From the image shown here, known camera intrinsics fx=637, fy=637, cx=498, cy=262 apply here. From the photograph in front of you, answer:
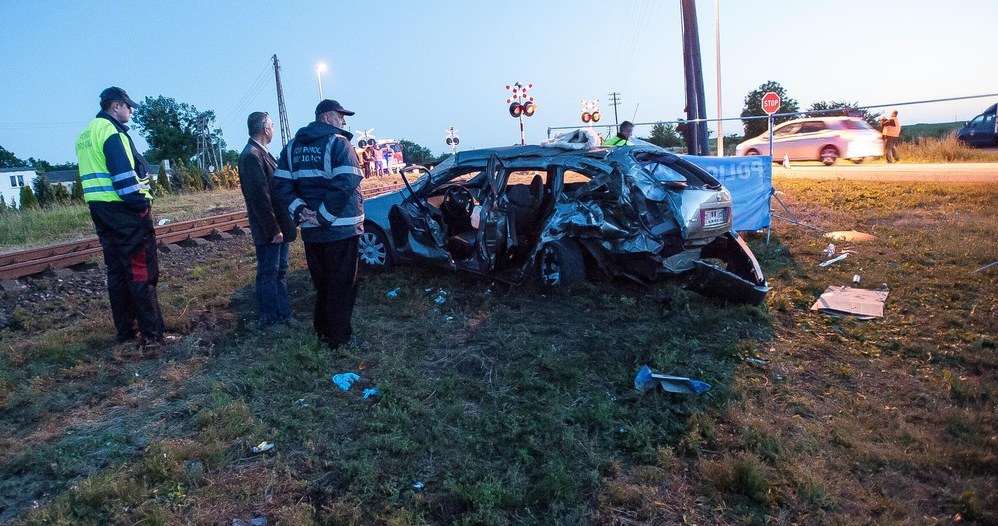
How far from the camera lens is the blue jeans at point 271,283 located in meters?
5.53

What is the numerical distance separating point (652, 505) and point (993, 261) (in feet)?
18.8

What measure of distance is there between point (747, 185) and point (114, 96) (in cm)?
731

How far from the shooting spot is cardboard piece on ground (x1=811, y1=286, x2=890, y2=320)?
17.9 ft

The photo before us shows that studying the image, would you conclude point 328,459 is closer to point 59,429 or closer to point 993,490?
point 59,429

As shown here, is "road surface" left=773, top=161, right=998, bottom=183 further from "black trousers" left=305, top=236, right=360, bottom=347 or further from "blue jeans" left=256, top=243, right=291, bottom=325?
"blue jeans" left=256, top=243, right=291, bottom=325

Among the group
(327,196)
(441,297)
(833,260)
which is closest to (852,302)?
(833,260)

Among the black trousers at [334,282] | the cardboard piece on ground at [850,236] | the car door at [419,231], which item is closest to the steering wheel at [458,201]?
the car door at [419,231]

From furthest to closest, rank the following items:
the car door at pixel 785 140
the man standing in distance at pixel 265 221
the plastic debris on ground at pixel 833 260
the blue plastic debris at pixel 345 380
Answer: the car door at pixel 785 140 < the plastic debris on ground at pixel 833 260 < the man standing in distance at pixel 265 221 < the blue plastic debris at pixel 345 380

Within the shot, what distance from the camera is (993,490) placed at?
114 inches

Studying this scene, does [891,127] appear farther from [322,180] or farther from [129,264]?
[129,264]

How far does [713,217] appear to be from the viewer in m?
5.78

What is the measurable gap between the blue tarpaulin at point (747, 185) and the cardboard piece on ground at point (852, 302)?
8.45ft

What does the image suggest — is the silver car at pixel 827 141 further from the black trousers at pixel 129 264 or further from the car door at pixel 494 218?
the black trousers at pixel 129 264

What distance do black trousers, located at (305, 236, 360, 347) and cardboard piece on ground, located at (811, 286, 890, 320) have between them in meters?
4.05
